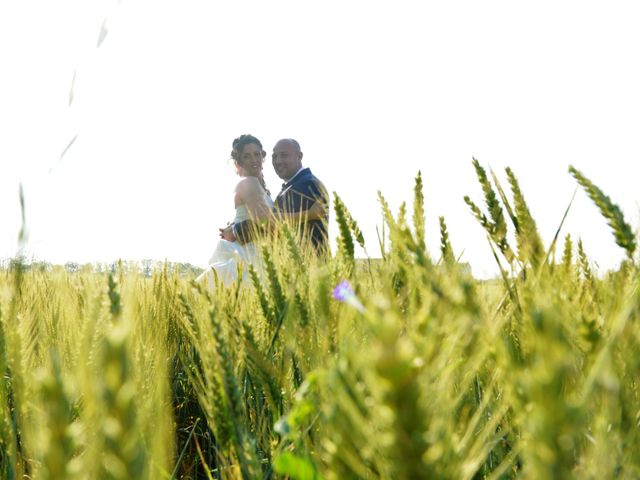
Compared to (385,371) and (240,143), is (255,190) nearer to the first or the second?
(240,143)

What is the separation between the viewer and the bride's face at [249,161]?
5805 mm

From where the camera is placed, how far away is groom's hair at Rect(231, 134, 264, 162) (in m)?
5.85

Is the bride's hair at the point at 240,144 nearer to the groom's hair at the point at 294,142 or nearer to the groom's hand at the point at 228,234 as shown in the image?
the groom's hair at the point at 294,142

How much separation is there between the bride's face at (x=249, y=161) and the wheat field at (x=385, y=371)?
4.51 metres

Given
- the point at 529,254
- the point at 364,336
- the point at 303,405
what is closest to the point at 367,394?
the point at 303,405

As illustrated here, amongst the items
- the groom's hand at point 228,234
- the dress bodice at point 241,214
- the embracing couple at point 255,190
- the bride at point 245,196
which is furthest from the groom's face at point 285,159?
the groom's hand at point 228,234

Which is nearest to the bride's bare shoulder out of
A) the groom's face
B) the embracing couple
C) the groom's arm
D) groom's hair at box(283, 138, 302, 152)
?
the embracing couple

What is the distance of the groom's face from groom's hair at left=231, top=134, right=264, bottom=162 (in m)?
0.37

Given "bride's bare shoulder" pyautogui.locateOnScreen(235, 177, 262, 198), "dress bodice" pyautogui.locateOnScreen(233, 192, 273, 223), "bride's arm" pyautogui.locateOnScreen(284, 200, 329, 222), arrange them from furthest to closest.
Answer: "bride's bare shoulder" pyautogui.locateOnScreen(235, 177, 262, 198), "dress bodice" pyautogui.locateOnScreen(233, 192, 273, 223), "bride's arm" pyautogui.locateOnScreen(284, 200, 329, 222)

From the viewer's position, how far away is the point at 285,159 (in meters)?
5.58

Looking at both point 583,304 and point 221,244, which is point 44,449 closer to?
point 583,304

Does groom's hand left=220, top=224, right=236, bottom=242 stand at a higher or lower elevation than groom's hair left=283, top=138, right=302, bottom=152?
lower

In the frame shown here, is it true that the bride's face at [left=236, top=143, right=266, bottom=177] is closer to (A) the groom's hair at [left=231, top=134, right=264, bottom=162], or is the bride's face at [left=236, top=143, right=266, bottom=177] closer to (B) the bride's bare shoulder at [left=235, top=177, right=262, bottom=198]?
(A) the groom's hair at [left=231, top=134, right=264, bottom=162]

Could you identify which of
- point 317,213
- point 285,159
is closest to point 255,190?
point 285,159
